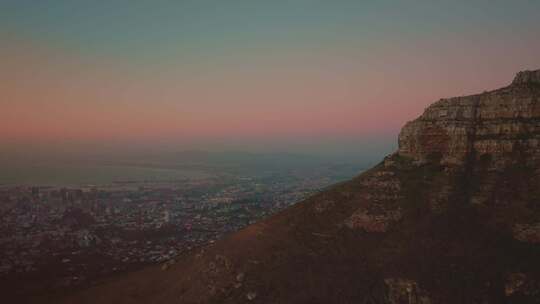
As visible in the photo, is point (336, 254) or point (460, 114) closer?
point (336, 254)

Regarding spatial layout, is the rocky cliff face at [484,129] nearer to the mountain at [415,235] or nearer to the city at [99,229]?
the mountain at [415,235]

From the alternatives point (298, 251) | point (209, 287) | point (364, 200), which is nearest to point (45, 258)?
point (209, 287)

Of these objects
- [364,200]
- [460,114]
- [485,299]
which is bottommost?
[485,299]

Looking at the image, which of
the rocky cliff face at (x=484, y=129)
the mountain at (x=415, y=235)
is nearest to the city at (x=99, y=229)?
the mountain at (x=415, y=235)

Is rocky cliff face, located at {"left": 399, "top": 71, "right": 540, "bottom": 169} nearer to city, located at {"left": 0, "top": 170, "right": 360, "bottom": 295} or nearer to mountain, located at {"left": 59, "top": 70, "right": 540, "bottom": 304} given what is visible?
mountain, located at {"left": 59, "top": 70, "right": 540, "bottom": 304}

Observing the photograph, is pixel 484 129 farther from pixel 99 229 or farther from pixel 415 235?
pixel 99 229

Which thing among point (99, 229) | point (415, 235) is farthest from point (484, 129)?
point (99, 229)

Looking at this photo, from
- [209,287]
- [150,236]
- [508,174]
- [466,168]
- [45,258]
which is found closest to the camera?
[209,287]

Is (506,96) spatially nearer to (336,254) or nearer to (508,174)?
(508,174)

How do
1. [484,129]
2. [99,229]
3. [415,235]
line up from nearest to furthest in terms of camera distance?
[415,235] < [484,129] < [99,229]
